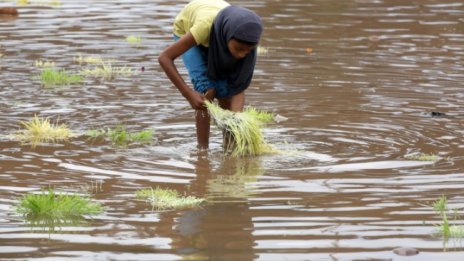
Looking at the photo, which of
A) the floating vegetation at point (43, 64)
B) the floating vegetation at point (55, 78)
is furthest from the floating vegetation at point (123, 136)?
the floating vegetation at point (43, 64)

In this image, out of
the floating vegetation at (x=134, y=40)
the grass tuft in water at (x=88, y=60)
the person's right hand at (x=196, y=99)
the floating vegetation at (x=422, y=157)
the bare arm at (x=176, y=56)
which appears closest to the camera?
the floating vegetation at (x=422, y=157)

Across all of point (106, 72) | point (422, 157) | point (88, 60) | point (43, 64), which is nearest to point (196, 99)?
point (422, 157)

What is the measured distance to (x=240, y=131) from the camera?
29.6 feet

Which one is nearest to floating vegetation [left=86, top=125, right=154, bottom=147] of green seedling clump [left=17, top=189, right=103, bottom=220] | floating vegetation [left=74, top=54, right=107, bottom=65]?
green seedling clump [left=17, top=189, right=103, bottom=220]

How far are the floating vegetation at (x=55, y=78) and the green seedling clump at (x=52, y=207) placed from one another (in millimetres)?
5934

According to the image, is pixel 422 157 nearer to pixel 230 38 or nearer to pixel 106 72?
pixel 230 38

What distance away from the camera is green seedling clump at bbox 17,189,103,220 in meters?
6.74

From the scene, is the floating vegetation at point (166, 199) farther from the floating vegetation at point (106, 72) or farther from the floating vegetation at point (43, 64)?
the floating vegetation at point (43, 64)

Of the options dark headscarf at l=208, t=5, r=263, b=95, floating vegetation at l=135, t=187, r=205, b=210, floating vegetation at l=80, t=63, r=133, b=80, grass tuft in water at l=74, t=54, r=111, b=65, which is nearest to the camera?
floating vegetation at l=135, t=187, r=205, b=210

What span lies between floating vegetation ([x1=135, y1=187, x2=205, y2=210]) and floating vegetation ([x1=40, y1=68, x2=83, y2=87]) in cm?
551

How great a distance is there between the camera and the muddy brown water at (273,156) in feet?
20.5

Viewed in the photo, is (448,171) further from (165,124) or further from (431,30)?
(431,30)

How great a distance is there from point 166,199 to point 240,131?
6.58 feet

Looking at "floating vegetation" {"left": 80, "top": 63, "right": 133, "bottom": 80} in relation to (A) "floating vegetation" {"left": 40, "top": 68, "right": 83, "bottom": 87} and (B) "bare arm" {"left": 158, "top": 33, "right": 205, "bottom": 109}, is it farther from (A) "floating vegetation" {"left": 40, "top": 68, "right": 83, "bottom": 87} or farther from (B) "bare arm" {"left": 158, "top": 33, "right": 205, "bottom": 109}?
(B) "bare arm" {"left": 158, "top": 33, "right": 205, "bottom": 109}
